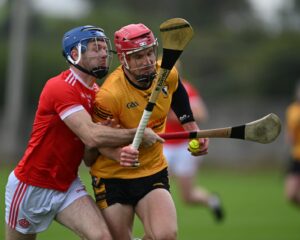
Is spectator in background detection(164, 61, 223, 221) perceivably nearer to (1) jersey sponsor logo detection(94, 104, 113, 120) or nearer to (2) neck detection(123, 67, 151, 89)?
(2) neck detection(123, 67, 151, 89)

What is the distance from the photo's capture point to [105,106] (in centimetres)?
671

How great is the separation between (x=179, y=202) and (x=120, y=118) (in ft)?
32.1

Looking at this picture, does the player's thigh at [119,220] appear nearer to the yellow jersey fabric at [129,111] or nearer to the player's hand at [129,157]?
the yellow jersey fabric at [129,111]

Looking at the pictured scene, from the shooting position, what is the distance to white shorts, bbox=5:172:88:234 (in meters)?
6.91

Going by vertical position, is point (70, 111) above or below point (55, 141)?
above

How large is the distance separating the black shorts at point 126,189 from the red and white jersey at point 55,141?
32 cm

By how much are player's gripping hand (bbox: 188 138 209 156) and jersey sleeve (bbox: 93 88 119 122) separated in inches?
28.8

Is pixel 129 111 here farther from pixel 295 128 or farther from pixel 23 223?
pixel 295 128

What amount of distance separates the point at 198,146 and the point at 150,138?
0.74 m

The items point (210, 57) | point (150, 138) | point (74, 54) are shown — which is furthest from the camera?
point (210, 57)

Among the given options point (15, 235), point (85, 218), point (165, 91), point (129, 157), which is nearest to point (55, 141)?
point (85, 218)

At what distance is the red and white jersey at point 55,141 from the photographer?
22.1ft

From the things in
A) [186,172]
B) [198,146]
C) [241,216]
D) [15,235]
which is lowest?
[241,216]

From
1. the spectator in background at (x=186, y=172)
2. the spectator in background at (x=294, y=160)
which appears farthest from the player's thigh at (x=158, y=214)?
the spectator in background at (x=294, y=160)
